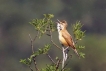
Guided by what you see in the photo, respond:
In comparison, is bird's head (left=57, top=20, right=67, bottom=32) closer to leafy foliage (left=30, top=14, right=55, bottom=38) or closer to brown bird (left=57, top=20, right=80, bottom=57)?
brown bird (left=57, top=20, right=80, bottom=57)

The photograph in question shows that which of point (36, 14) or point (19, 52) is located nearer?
point (19, 52)

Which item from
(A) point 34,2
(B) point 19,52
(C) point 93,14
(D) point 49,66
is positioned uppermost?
(A) point 34,2

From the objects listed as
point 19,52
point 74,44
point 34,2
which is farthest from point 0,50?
point 74,44

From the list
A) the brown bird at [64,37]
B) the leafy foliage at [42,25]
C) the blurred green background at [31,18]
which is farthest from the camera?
the blurred green background at [31,18]


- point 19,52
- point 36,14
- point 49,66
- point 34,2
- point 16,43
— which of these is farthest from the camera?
point 34,2

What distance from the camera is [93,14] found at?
4469 centimetres

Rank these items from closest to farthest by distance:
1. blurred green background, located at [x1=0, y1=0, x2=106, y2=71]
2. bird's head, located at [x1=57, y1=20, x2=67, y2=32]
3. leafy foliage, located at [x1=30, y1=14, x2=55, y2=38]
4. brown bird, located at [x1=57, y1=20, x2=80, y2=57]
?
leafy foliage, located at [x1=30, y1=14, x2=55, y2=38] → bird's head, located at [x1=57, y1=20, x2=67, y2=32] → brown bird, located at [x1=57, y1=20, x2=80, y2=57] → blurred green background, located at [x1=0, y1=0, x2=106, y2=71]

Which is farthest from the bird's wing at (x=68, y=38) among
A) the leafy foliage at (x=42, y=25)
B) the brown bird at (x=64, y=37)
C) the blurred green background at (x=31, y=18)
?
the blurred green background at (x=31, y=18)

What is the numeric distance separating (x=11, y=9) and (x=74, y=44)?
1514 inches

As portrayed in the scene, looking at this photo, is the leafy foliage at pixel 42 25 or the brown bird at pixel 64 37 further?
the brown bird at pixel 64 37

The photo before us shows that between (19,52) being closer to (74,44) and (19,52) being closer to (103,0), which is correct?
(103,0)

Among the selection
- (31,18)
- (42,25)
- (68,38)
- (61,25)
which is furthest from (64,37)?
(31,18)

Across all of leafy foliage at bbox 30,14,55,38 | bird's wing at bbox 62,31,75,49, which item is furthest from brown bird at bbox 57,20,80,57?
leafy foliage at bbox 30,14,55,38

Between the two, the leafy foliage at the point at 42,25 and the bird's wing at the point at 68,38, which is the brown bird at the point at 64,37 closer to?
the bird's wing at the point at 68,38
